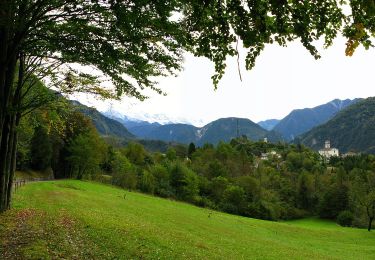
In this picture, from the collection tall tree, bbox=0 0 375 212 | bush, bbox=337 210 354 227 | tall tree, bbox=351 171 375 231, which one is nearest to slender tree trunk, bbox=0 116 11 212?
tall tree, bbox=0 0 375 212

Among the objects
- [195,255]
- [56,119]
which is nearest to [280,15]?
[195,255]

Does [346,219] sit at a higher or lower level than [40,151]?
lower

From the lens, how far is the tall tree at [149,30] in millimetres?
5883

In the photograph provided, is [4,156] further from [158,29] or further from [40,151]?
[40,151]

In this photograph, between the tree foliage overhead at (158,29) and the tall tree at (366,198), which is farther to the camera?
the tall tree at (366,198)

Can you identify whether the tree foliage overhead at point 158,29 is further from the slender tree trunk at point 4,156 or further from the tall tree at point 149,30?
the slender tree trunk at point 4,156

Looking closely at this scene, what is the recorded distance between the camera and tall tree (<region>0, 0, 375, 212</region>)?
232 inches

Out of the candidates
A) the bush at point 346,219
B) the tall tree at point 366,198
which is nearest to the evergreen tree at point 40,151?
the tall tree at point 366,198

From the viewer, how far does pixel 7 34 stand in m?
13.3

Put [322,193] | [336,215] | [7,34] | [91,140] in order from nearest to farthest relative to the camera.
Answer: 1. [7,34]
2. [91,140]
3. [336,215]
4. [322,193]

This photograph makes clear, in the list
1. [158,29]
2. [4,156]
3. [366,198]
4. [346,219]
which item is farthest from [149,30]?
[346,219]

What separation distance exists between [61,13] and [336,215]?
94569 mm

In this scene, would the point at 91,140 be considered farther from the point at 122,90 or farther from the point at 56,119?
the point at 122,90

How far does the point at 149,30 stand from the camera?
1145cm
